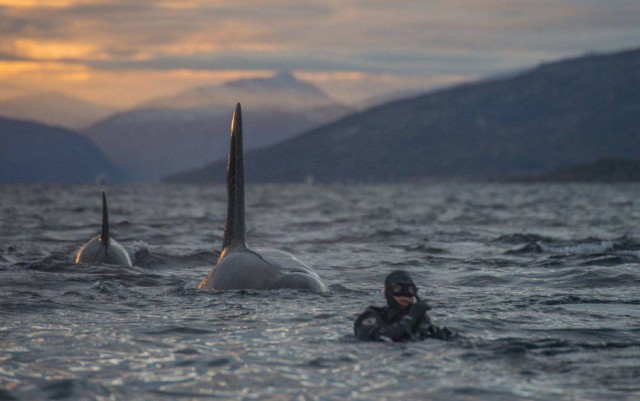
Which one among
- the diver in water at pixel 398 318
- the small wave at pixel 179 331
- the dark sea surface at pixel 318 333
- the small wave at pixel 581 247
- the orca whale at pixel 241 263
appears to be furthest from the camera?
the small wave at pixel 581 247

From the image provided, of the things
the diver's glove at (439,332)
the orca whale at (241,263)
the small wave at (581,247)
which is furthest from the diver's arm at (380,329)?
the small wave at (581,247)

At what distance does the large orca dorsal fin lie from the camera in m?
18.3

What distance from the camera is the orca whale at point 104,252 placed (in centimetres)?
2382

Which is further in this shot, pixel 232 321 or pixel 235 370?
pixel 232 321

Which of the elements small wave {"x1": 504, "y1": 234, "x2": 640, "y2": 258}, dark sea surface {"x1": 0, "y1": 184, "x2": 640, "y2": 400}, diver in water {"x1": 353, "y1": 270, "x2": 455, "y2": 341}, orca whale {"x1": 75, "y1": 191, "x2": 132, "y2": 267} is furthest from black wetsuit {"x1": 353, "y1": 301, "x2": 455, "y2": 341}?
small wave {"x1": 504, "y1": 234, "x2": 640, "y2": 258}

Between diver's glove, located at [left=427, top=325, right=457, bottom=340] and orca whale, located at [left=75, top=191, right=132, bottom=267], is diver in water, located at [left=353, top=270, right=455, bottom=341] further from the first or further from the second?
orca whale, located at [left=75, top=191, right=132, bottom=267]

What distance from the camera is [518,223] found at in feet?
162

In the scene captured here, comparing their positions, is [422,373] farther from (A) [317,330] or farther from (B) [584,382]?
(A) [317,330]

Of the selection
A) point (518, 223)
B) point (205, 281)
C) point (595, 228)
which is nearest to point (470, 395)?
point (205, 281)

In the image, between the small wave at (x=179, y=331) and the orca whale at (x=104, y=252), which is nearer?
the small wave at (x=179, y=331)

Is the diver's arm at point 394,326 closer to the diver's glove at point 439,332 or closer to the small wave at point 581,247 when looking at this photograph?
the diver's glove at point 439,332

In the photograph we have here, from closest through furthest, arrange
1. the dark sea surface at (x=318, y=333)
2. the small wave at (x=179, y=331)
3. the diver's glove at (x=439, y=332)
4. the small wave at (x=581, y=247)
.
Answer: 1. the dark sea surface at (x=318, y=333)
2. the diver's glove at (x=439, y=332)
3. the small wave at (x=179, y=331)
4. the small wave at (x=581, y=247)

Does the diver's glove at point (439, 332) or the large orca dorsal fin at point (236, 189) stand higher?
the large orca dorsal fin at point (236, 189)

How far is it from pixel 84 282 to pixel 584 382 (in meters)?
12.3
